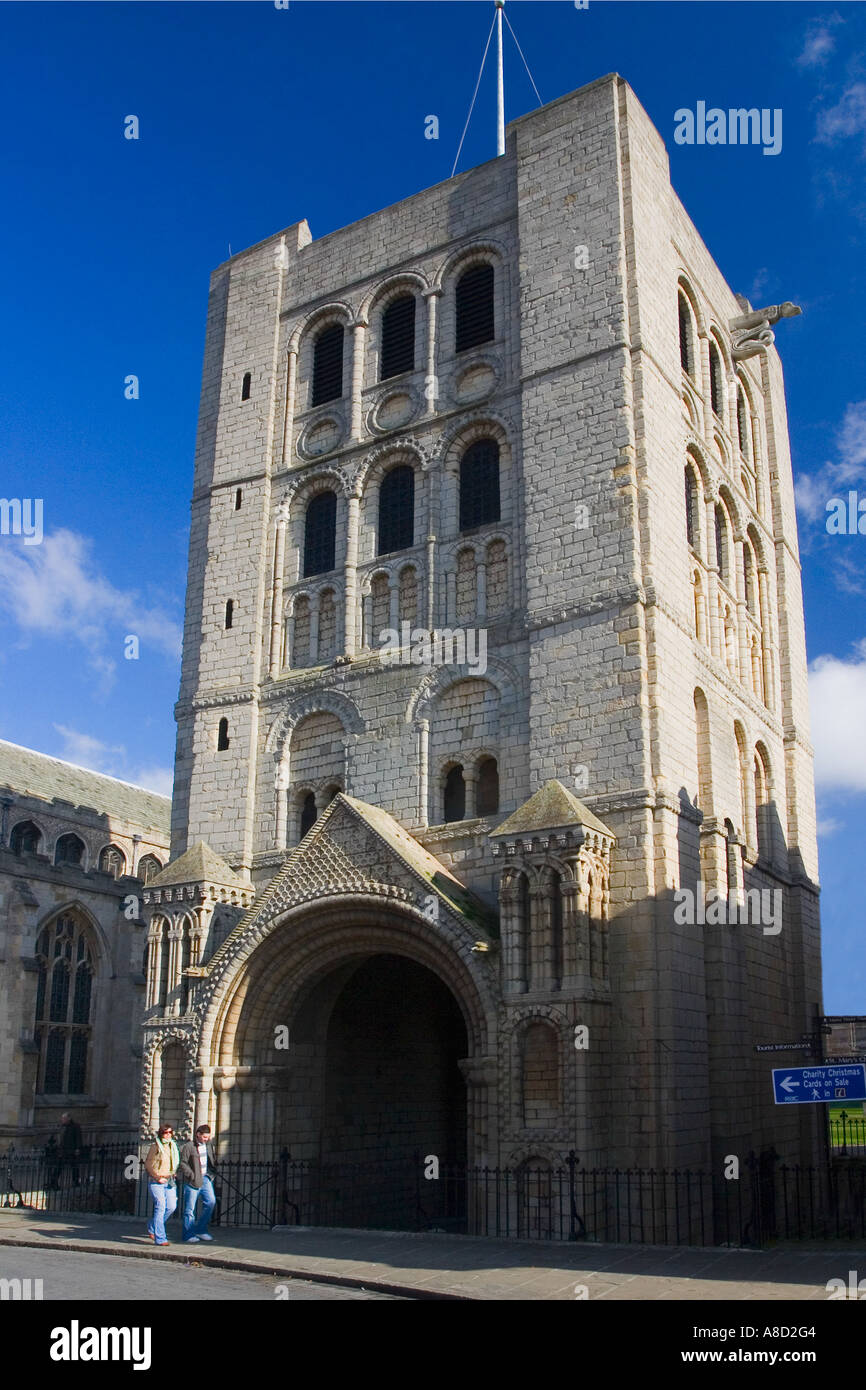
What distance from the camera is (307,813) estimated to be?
25500 mm

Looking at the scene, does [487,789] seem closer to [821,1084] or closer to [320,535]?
[320,535]

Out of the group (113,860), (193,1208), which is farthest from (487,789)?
(113,860)

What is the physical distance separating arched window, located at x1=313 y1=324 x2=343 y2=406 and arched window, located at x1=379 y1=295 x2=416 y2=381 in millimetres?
1276

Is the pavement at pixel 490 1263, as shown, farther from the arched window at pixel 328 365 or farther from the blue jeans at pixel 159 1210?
the arched window at pixel 328 365

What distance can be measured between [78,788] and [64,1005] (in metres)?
11.6

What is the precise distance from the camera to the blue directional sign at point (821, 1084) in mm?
13555

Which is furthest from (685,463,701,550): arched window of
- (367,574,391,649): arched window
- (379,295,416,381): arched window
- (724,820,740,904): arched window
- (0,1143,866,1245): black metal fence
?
(0,1143,866,1245): black metal fence

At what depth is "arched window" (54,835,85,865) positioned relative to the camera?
42.2 metres

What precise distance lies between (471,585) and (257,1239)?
12.9m

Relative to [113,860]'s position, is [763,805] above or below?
below

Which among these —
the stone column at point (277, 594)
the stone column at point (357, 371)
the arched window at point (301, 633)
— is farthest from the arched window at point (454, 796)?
the stone column at point (357, 371)

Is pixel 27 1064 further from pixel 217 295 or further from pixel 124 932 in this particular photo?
pixel 217 295

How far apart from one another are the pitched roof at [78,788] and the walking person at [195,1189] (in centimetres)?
2505

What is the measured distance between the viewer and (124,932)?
37906 millimetres
